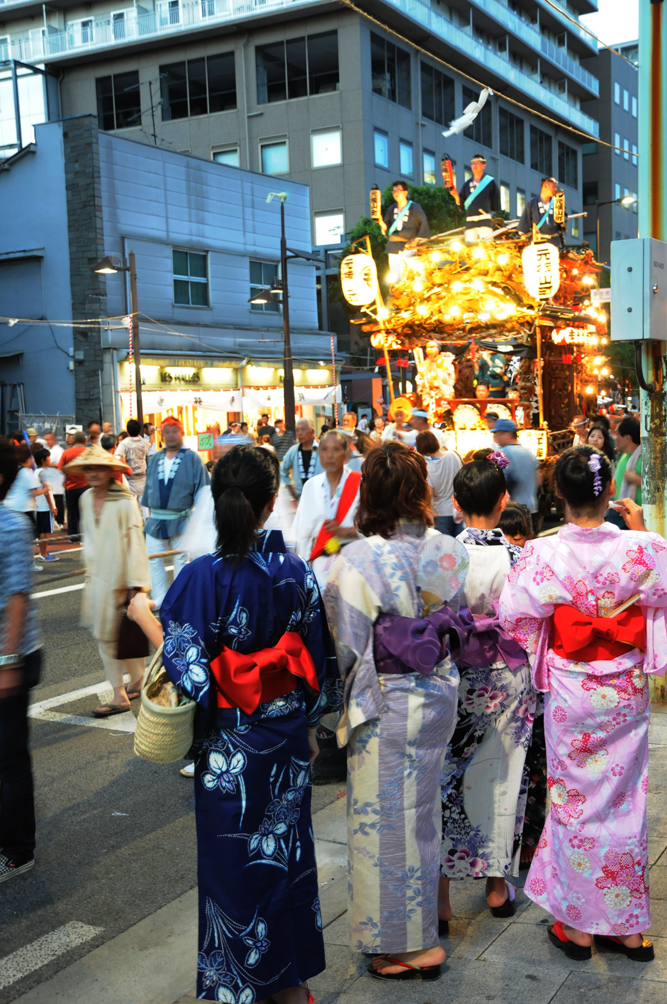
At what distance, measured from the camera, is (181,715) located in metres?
2.52

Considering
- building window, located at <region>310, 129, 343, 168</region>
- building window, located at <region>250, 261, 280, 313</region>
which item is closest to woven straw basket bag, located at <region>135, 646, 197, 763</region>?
building window, located at <region>250, 261, 280, 313</region>

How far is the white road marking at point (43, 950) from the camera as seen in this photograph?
3164mm

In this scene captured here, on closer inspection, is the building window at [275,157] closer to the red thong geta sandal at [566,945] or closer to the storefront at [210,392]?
the storefront at [210,392]

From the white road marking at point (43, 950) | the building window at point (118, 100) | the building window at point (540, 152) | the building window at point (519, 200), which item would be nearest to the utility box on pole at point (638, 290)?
the white road marking at point (43, 950)

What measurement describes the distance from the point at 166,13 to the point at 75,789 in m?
41.2

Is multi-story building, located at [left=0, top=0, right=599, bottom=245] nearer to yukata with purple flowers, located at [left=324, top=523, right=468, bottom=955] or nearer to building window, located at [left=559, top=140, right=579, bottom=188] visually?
building window, located at [left=559, top=140, right=579, bottom=188]

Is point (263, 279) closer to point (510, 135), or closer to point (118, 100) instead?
point (118, 100)

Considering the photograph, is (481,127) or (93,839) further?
(481,127)

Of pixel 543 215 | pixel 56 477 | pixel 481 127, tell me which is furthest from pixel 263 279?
pixel 481 127

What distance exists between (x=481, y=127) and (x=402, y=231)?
121 ft

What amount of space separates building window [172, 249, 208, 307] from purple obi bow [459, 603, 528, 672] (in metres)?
24.1

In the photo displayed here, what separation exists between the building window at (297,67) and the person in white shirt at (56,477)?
91.4 ft

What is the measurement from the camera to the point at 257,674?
8.42ft

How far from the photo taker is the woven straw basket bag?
252 centimetres
